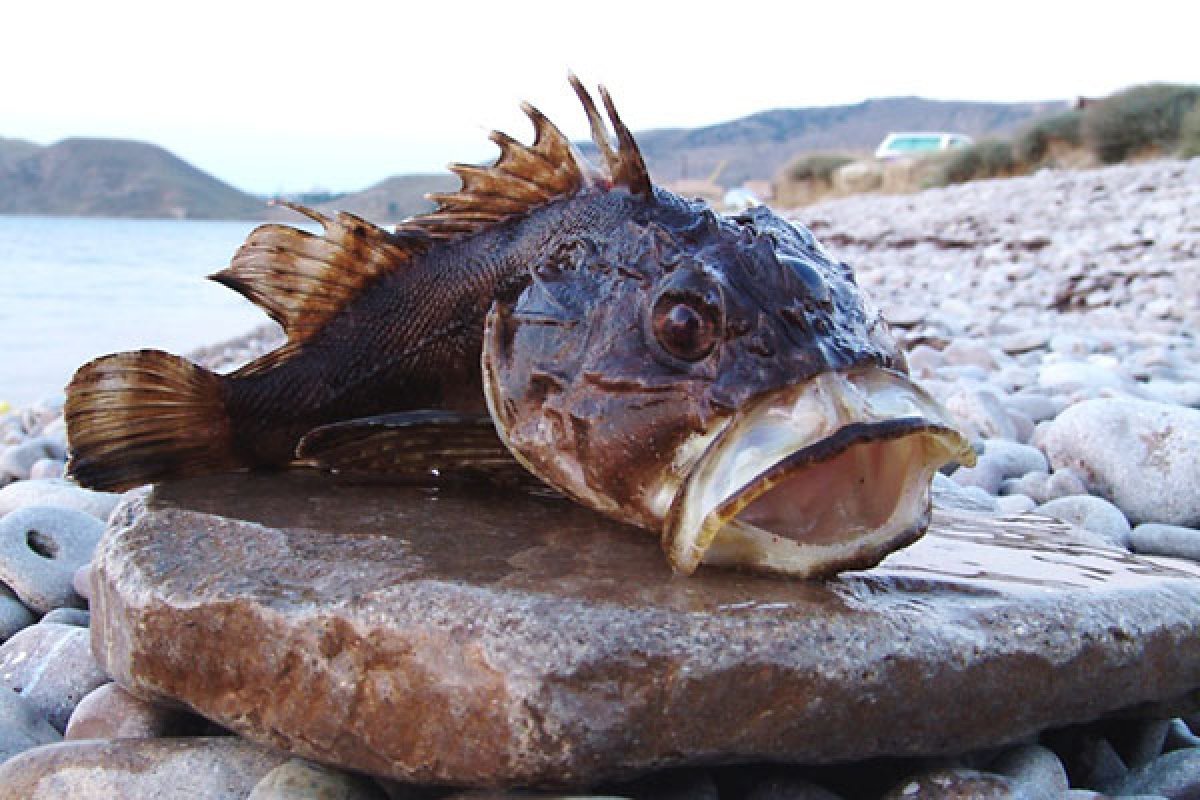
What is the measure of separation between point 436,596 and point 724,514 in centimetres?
54

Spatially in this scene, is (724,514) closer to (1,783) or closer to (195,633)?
(195,633)

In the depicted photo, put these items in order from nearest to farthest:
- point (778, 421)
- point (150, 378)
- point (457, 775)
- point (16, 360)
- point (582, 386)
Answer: point (457, 775) < point (778, 421) < point (582, 386) < point (150, 378) < point (16, 360)

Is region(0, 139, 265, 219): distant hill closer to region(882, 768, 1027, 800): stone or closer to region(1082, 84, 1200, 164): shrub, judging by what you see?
region(1082, 84, 1200, 164): shrub

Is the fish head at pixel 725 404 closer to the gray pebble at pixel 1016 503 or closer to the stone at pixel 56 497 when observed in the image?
the gray pebble at pixel 1016 503

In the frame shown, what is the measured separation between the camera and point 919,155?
35.9 m

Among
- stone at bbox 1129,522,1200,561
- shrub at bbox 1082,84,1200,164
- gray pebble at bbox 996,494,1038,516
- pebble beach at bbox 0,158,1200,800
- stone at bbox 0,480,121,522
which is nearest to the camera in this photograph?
pebble beach at bbox 0,158,1200,800

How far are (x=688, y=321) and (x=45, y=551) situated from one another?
240 cm

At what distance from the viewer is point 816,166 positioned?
3812 centimetres

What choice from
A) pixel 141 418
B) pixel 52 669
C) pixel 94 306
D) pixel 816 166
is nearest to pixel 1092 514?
pixel 141 418

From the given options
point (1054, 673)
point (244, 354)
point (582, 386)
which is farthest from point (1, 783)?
point (244, 354)

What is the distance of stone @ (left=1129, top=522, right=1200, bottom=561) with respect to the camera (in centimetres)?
344

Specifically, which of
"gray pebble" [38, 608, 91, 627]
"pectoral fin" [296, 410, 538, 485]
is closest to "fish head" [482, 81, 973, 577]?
"pectoral fin" [296, 410, 538, 485]

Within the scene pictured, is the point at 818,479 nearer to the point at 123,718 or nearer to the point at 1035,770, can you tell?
the point at 1035,770

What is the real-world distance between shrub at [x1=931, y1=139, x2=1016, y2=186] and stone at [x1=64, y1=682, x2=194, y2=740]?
1158 inches
